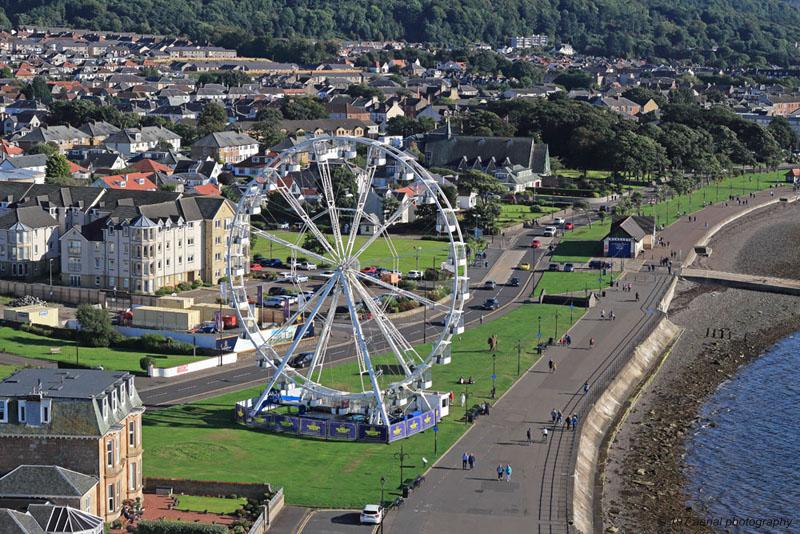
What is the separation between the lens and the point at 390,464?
2429 inches

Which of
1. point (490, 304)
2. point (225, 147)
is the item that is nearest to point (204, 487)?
point (490, 304)

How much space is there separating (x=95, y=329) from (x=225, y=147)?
90771 mm

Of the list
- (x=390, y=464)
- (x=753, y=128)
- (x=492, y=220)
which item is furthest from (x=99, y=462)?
(x=753, y=128)

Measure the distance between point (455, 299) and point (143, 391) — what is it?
1970cm

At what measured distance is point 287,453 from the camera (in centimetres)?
6341

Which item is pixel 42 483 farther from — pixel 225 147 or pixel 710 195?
pixel 710 195

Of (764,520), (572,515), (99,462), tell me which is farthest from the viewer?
(764,520)

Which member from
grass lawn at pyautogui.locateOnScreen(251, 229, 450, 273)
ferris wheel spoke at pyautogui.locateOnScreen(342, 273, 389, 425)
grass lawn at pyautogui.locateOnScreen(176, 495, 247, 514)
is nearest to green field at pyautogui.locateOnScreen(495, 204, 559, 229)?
grass lawn at pyautogui.locateOnScreen(251, 229, 450, 273)

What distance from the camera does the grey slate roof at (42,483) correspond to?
162 feet

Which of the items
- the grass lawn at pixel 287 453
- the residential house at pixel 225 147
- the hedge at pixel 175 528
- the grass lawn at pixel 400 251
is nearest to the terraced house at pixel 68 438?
the hedge at pixel 175 528

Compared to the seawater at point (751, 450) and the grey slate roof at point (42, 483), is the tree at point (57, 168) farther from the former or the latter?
the grey slate roof at point (42, 483)

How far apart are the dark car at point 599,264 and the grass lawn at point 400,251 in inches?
536

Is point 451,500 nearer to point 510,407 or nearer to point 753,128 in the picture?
point 510,407

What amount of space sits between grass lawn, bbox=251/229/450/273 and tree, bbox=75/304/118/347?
30771 mm
